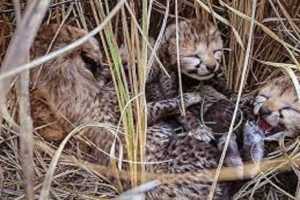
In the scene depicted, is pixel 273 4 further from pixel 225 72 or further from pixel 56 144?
pixel 56 144

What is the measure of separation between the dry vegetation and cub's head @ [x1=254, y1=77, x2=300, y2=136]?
0.08 metres

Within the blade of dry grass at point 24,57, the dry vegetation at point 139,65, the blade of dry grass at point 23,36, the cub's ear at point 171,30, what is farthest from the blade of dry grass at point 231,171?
the blade of dry grass at point 23,36

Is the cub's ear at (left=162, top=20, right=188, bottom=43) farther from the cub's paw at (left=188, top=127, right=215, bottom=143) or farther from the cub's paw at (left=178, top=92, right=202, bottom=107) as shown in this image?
the cub's paw at (left=188, top=127, right=215, bottom=143)

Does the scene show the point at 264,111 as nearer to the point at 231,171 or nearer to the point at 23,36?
the point at 231,171

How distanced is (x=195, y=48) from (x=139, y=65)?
493 millimetres

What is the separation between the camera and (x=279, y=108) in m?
2.55

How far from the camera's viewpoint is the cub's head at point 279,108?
255 cm

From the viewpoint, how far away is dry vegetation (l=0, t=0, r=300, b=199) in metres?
2.38

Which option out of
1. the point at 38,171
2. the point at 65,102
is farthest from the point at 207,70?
the point at 38,171

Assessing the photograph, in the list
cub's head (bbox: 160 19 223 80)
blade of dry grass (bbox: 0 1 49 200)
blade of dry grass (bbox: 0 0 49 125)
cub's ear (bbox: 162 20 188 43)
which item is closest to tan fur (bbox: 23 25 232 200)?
cub's head (bbox: 160 19 223 80)

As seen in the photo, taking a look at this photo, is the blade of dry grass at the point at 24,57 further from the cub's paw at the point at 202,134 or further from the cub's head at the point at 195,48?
the cub's head at the point at 195,48

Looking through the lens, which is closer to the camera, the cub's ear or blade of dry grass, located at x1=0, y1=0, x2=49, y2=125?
blade of dry grass, located at x1=0, y1=0, x2=49, y2=125

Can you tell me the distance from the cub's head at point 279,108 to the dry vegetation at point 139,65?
3.1 inches

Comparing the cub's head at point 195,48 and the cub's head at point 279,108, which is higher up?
the cub's head at point 195,48
